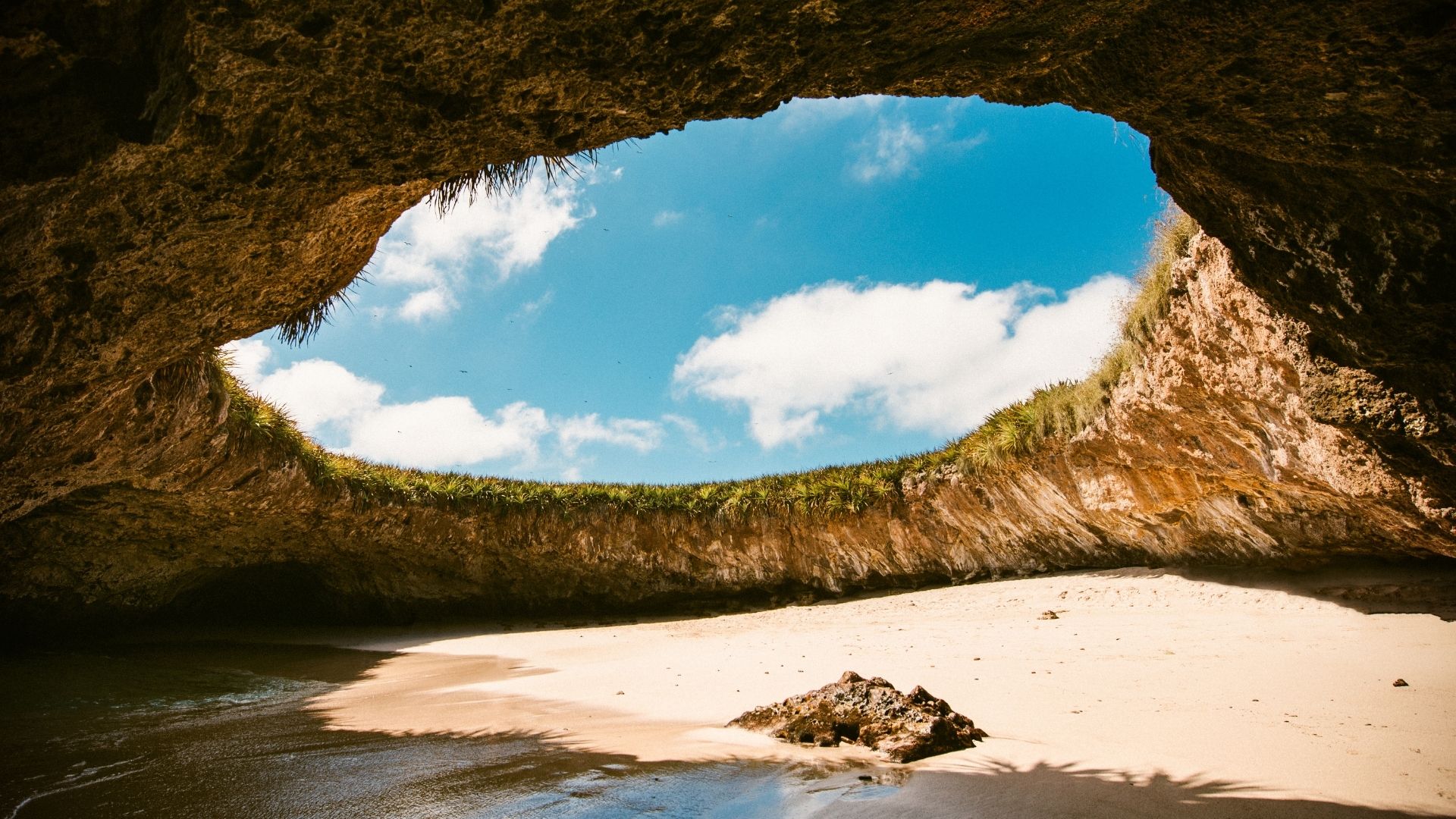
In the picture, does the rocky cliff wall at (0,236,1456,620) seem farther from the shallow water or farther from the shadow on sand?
the shadow on sand

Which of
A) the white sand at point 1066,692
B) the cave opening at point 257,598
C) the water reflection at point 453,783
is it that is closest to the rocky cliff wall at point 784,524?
the cave opening at point 257,598

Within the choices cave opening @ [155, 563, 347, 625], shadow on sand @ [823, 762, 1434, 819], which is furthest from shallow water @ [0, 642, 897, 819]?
cave opening @ [155, 563, 347, 625]

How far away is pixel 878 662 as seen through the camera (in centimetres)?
573

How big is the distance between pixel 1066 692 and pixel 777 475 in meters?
7.69

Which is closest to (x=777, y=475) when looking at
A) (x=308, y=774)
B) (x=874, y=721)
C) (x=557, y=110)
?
(x=874, y=721)

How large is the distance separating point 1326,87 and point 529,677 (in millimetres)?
6882

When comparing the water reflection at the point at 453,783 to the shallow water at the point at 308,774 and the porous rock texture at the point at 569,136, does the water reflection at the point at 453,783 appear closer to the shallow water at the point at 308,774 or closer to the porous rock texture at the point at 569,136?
the shallow water at the point at 308,774

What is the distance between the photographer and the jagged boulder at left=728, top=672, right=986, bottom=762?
3.01 metres

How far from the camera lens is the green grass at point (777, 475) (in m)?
6.35

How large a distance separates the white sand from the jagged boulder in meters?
0.10

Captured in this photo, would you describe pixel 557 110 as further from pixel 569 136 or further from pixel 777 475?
A: pixel 777 475

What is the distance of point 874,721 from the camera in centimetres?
319

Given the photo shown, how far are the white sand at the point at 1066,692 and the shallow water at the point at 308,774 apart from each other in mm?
285

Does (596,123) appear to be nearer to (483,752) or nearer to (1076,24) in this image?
(1076,24)
